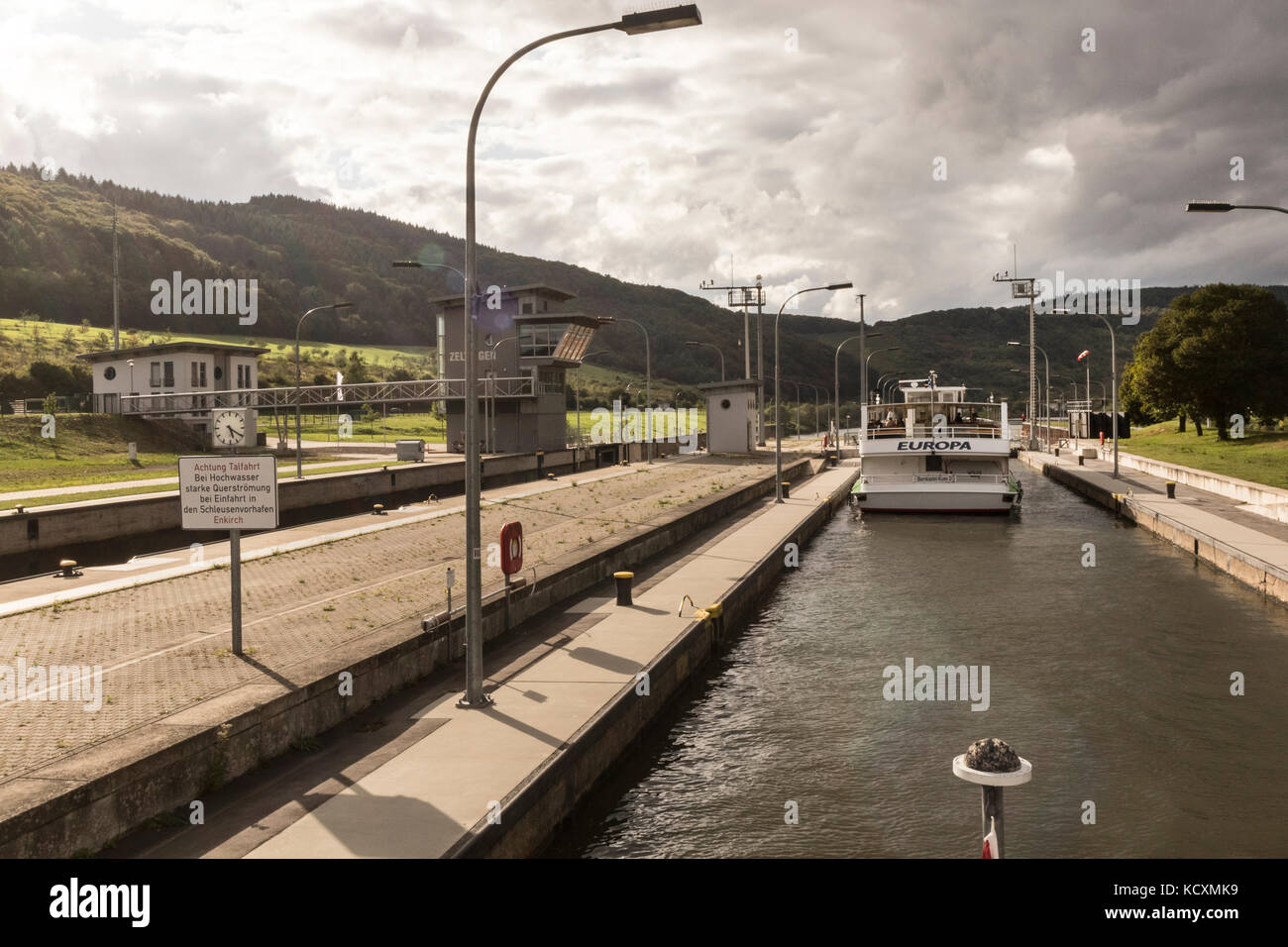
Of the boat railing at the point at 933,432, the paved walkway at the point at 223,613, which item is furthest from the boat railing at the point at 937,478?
the paved walkway at the point at 223,613

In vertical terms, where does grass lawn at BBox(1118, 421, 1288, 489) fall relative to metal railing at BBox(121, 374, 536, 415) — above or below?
below

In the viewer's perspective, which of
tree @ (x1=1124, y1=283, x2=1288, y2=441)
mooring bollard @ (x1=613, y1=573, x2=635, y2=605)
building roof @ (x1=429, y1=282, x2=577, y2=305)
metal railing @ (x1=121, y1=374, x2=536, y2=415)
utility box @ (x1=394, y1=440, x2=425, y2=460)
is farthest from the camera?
building roof @ (x1=429, y1=282, x2=577, y2=305)

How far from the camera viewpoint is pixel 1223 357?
65.3 metres

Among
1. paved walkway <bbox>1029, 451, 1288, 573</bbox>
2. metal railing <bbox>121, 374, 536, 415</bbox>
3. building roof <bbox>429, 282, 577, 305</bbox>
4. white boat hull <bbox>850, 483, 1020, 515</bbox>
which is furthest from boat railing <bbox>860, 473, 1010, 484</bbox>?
building roof <bbox>429, 282, 577, 305</bbox>

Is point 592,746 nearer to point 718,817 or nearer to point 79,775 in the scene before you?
point 718,817

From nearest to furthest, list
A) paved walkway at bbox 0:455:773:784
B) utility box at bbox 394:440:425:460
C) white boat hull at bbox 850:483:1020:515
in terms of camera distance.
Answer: paved walkway at bbox 0:455:773:784, white boat hull at bbox 850:483:1020:515, utility box at bbox 394:440:425:460

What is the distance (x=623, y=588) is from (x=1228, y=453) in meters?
50.8

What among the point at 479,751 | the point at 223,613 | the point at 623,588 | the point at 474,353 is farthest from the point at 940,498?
the point at 479,751

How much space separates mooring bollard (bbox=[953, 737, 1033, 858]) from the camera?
21.9 feet

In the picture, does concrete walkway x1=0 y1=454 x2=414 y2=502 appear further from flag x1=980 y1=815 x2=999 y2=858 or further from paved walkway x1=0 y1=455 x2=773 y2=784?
flag x1=980 y1=815 x2=999 y2=858

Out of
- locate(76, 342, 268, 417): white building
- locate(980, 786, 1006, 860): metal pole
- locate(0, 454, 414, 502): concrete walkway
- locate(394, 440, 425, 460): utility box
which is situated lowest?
locate(980, 786, 1006, 860): metal pole

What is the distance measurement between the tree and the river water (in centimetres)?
4818

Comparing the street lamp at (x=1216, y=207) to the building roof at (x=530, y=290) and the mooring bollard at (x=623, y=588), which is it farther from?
the building roof at (x=530, y=290)
